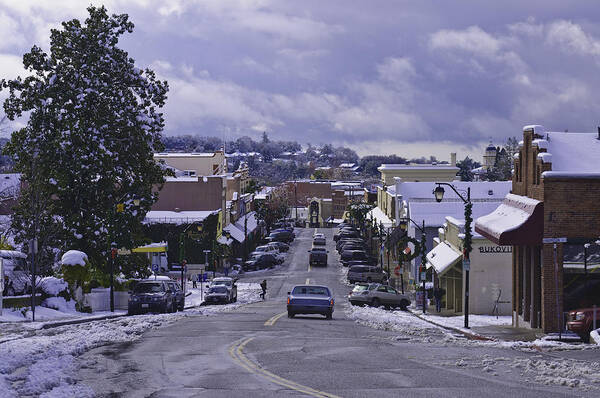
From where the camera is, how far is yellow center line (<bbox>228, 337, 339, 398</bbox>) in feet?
47.9

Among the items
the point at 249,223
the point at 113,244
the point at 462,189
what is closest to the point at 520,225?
the point at 113,244

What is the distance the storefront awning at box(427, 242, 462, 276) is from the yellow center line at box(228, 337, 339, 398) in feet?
87.3

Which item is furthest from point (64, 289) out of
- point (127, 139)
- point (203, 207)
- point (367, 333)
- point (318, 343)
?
point (203, 207)

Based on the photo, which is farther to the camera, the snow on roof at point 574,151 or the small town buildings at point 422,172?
the small town buildings at point 422,172

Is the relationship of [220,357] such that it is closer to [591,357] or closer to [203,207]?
[591,357]

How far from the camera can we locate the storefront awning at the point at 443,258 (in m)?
47.3

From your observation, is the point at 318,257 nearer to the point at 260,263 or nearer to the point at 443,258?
the point at 260,263

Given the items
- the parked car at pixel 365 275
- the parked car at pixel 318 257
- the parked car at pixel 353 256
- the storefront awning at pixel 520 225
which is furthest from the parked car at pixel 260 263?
the storefront awning at pixel 520 225

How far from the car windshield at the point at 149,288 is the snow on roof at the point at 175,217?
5316 centimetres

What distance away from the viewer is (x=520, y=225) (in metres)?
29.6

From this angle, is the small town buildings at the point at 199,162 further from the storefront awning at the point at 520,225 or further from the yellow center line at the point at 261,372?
the yellow center line at the point at 261,372

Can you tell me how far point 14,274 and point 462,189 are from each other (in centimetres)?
5188

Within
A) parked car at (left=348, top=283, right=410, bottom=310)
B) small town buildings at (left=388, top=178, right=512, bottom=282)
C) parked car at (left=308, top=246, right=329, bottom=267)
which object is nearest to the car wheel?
parked car at (left=348, top=283, right=410, bottom=310)

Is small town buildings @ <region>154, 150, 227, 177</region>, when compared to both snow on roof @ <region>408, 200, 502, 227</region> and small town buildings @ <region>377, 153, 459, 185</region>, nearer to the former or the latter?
small town buildings @ <region>377, 153, 459, 185</region>
